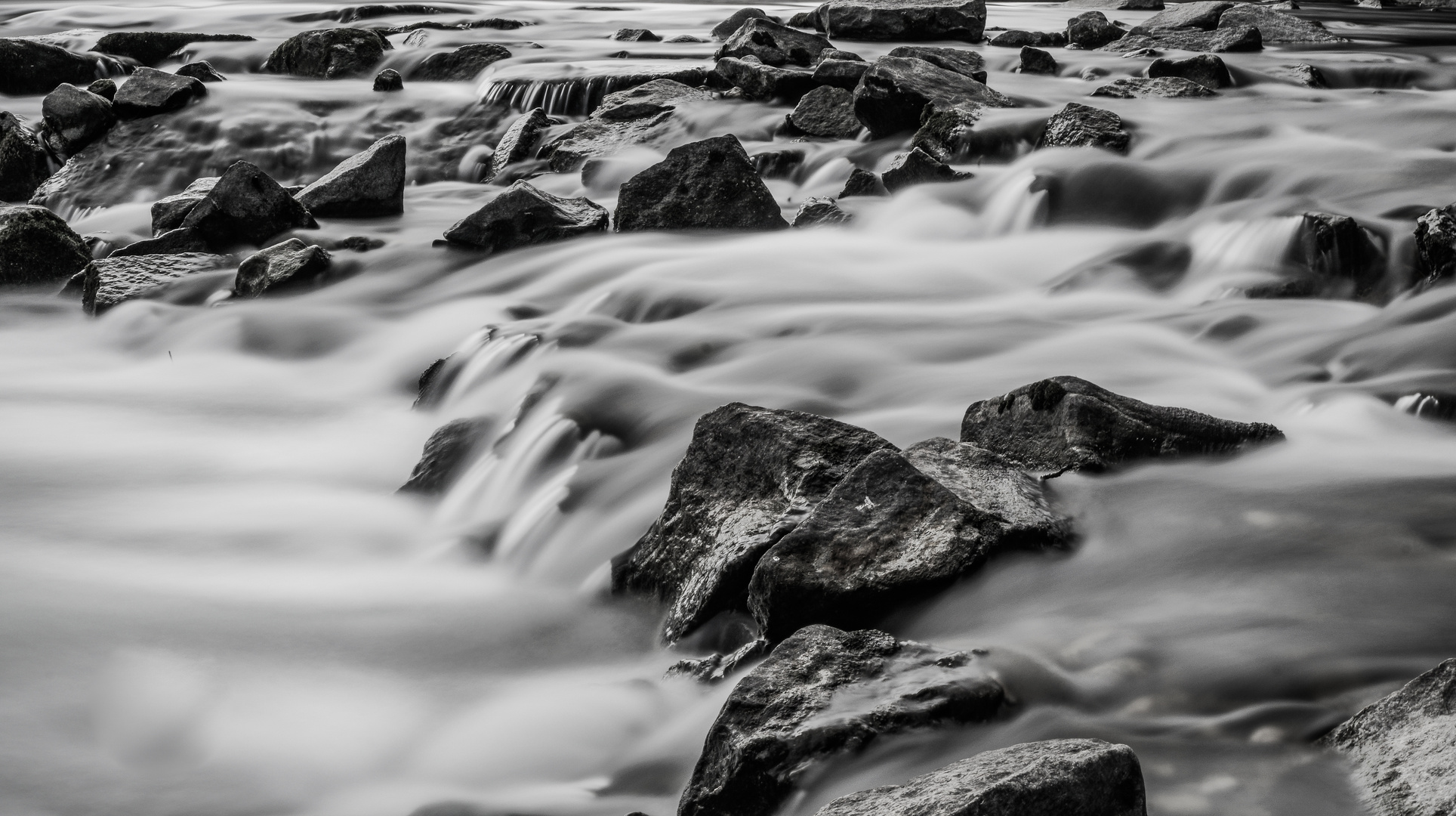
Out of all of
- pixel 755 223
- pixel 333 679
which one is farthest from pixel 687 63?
pixel 333 679

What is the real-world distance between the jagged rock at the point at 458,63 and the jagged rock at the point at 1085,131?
23.1 feet

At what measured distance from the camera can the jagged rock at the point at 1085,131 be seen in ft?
27.3

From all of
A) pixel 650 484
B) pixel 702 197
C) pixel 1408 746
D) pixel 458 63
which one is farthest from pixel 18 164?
pixel 1408 746

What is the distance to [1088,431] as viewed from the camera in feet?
13.1

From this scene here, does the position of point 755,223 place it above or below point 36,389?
above

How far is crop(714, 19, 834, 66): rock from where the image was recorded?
11969 mm

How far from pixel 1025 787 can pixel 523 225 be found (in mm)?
6131

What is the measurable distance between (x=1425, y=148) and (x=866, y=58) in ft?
21.8

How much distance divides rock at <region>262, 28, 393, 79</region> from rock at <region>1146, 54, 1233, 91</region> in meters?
8.25

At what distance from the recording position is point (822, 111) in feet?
32.3

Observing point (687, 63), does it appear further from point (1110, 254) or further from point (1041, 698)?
point (1041, 698)

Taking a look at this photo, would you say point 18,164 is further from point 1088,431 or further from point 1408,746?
point 1408,746

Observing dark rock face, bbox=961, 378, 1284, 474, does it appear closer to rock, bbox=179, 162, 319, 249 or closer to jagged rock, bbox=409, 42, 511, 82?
rock, bbox=179, 162, 319, 249

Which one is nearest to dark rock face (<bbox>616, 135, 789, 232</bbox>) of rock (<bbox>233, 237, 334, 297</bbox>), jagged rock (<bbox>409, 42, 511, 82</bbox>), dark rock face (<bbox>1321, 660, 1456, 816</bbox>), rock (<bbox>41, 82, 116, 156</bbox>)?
rock (<bbox>233, 237, 334, 297</bbox>)
